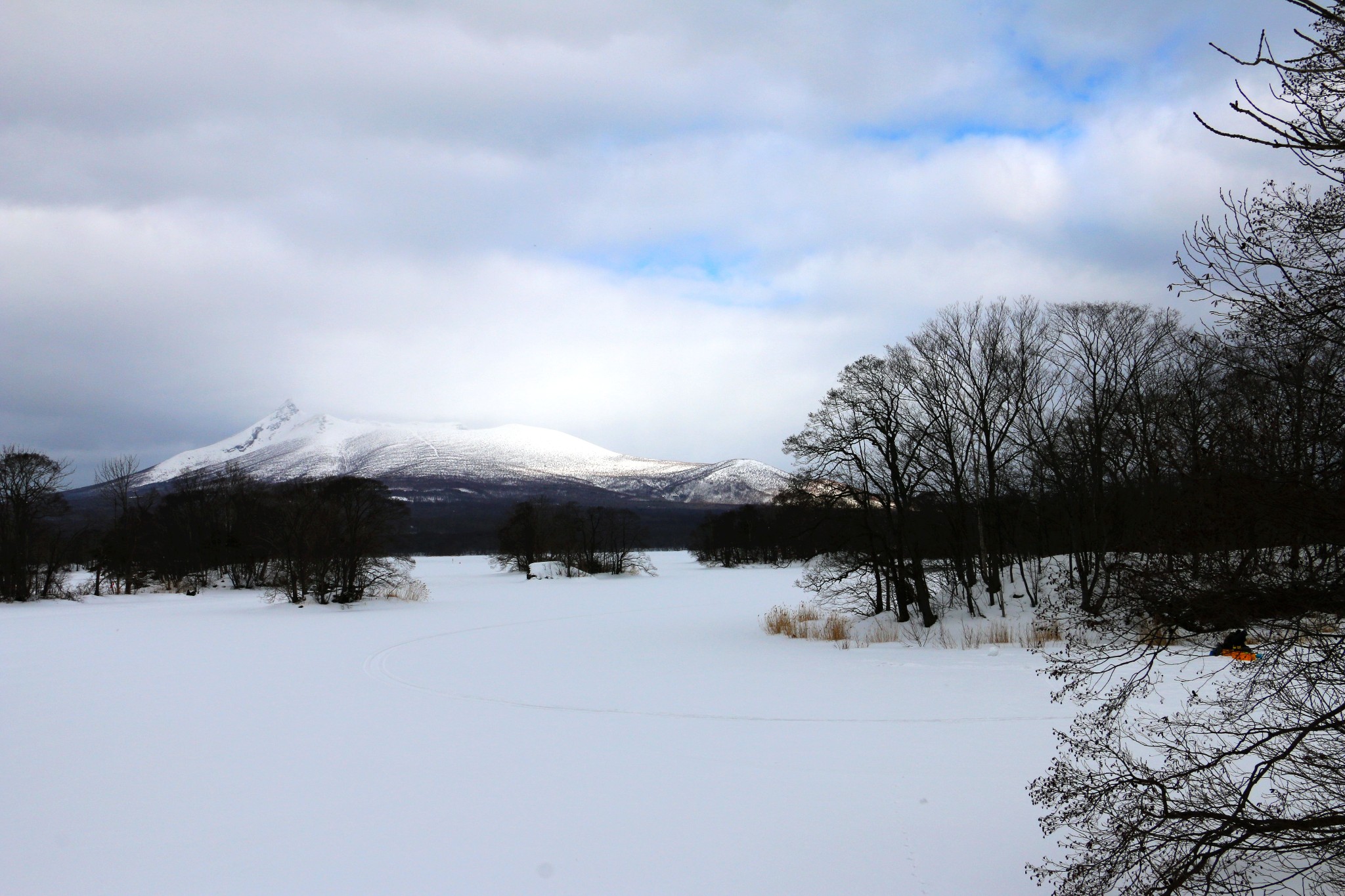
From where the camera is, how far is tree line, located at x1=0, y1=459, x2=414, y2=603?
35094 millimetres

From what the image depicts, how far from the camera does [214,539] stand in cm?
5000

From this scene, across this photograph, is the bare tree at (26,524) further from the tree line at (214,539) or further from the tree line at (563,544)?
the tree line at (563,544)

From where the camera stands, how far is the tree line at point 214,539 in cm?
3509

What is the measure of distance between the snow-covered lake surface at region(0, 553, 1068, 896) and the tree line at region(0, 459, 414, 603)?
656 inches

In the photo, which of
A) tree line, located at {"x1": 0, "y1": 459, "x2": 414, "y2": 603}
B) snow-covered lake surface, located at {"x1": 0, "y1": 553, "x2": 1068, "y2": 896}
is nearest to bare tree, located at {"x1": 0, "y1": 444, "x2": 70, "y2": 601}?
tree line, located at {"x1": 0, "y1": 459, "x2": 414, "y2": 603}

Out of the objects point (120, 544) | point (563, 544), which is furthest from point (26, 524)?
point (563, 544)

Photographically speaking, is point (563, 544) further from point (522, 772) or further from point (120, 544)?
point (522, 772)

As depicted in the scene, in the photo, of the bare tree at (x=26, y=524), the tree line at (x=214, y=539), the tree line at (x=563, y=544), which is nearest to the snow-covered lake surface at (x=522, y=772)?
the tree line at (x=214, y=539)

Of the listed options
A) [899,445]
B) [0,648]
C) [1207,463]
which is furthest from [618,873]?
[0,648]

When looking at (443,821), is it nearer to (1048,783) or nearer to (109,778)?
(109,778)

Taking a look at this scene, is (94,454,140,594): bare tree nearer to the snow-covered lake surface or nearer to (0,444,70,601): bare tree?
(0,444,70,601): bare tree

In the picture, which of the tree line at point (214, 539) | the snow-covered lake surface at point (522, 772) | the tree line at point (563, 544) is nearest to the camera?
the snow-covered lake surface at point (522, 772)

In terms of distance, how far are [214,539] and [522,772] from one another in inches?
1969

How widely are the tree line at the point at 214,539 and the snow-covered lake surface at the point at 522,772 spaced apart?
1665 centimetres
